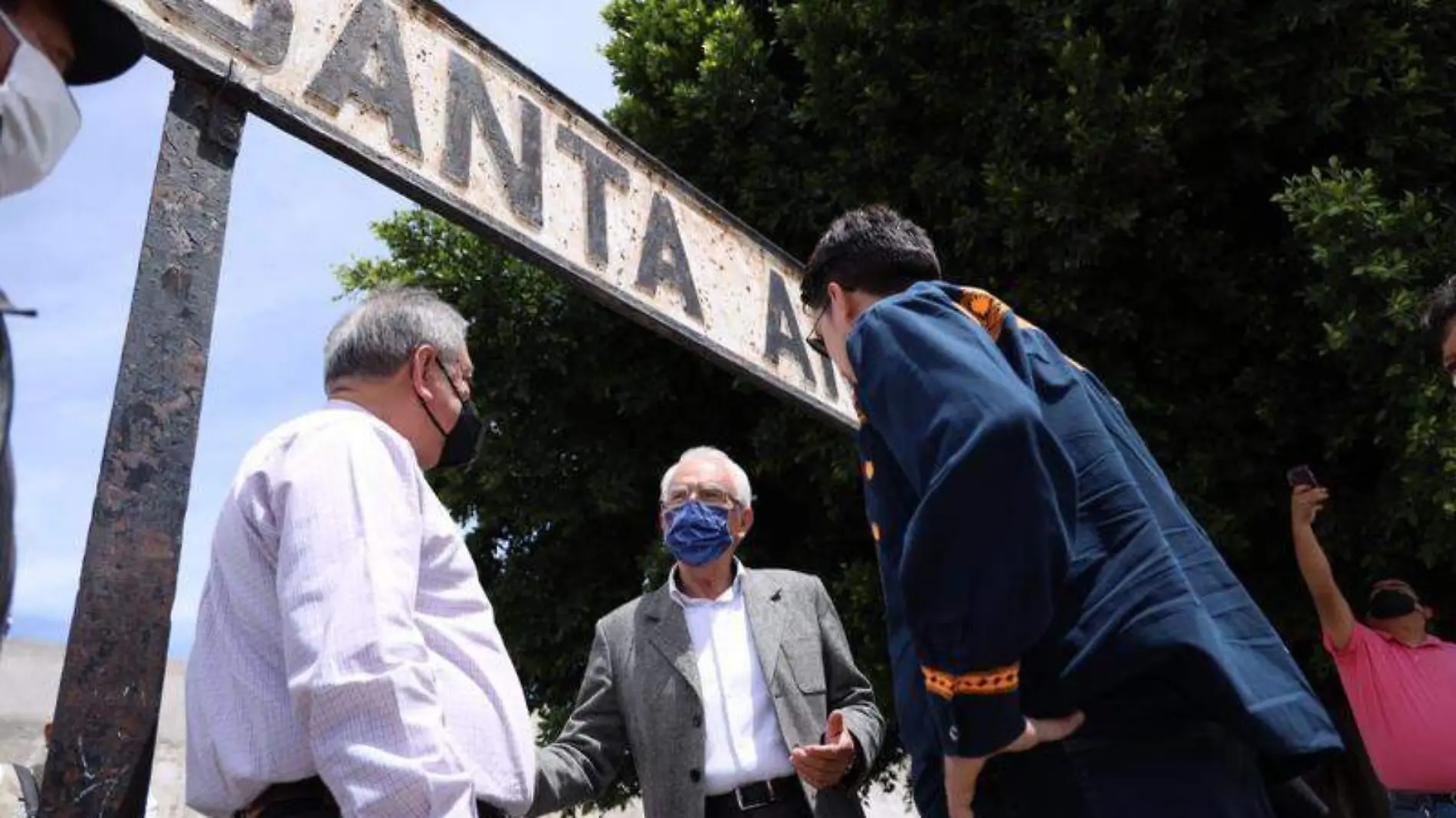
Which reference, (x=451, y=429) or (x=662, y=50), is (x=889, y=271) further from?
(x=662, y=50)

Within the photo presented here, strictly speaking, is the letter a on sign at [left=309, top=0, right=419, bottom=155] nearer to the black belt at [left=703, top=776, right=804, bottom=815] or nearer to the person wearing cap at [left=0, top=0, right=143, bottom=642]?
the person wearing cap at [left=0, top=0, right=143, bottom=642]

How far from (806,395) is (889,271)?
2.49 m

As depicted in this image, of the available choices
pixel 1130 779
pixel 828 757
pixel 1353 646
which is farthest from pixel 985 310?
pixel 1353 646

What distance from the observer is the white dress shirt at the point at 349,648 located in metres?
2.19

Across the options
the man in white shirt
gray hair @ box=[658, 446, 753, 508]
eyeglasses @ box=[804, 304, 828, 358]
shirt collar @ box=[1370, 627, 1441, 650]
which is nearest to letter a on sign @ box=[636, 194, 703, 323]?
gray hair @ box=[658, 446, 753, 508]

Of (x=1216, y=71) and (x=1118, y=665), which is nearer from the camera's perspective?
(x=1118, y=665)

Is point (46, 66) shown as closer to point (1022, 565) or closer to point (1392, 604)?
point (1022, 565)

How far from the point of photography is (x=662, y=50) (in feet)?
29.7

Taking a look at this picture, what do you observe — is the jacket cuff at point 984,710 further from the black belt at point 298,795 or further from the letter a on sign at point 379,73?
the letter a on sign at point 379,73

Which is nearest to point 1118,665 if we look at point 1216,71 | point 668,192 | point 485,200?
point 485,200

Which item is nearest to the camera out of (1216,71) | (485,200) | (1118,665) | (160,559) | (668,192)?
(1118,665)

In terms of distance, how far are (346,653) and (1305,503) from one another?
4.70 metres

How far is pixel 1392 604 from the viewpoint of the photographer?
20.0 ft

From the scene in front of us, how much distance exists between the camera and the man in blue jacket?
81.6 inches
